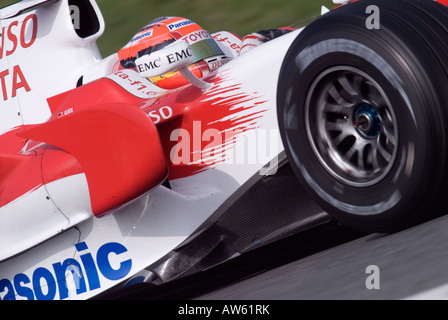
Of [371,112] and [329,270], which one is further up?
[371,112]


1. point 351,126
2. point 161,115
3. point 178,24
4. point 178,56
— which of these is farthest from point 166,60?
point 178,24

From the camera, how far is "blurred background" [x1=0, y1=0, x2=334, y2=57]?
780 cm

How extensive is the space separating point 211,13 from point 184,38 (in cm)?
476

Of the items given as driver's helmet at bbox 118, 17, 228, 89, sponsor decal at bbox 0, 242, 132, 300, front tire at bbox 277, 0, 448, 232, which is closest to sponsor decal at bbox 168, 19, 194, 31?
driver's helmet at bbox 118, 17, 228, 89

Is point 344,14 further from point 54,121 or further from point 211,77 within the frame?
point 54,121

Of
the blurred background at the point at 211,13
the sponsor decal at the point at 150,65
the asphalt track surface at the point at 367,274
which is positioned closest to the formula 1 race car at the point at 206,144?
the sponsor decal at the point at 150,65

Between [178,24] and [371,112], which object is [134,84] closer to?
[178,24]

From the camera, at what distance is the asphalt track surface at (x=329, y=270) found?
181 cm

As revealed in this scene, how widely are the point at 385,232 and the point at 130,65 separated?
6.80 ft

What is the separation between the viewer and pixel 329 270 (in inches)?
91.4

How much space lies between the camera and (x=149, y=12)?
30.3 feet

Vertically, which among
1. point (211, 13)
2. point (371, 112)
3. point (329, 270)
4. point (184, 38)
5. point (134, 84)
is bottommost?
point (329, 270)

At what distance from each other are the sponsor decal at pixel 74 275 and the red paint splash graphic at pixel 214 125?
0.49 m
